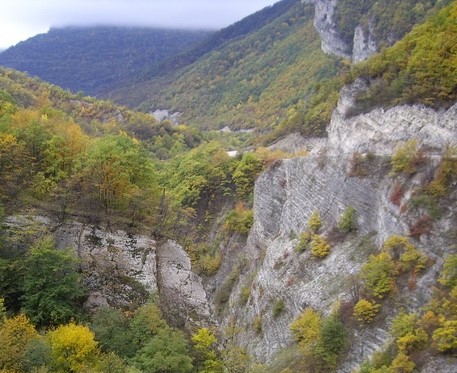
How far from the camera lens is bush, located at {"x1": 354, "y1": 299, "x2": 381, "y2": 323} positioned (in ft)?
65.3

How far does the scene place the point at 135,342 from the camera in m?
21.9

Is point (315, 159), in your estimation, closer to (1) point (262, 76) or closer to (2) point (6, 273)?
(2) point (6, 273)

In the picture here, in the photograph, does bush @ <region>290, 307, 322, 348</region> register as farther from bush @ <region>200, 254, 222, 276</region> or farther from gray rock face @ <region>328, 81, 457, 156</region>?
bush @ <region>200, 254, 222, 276</region>

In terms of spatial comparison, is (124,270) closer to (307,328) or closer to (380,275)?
(307,328)

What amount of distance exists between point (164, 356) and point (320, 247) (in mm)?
10434

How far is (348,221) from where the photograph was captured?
84.5 ft

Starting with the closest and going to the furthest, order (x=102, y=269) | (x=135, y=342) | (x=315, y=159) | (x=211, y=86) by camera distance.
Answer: (x=135, y=342), (x=102, y=269), (x=315, y=159), (x=211, y=86)

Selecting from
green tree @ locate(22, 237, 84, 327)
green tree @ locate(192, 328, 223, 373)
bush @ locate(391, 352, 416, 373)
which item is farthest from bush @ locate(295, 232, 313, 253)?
green tree @ locate(22, 237, 84, 327)

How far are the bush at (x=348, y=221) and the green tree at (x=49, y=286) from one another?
13.6 metres

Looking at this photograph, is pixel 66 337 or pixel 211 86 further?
Result: pixel 211 86

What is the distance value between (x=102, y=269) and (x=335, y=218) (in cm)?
1293

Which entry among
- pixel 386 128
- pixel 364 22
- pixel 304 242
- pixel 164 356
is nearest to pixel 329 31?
pixel 364 22

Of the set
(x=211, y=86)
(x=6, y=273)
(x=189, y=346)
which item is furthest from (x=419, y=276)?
(x=211, y=86)

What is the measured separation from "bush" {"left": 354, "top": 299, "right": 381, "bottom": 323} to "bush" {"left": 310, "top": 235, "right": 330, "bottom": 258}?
6.04 metres
